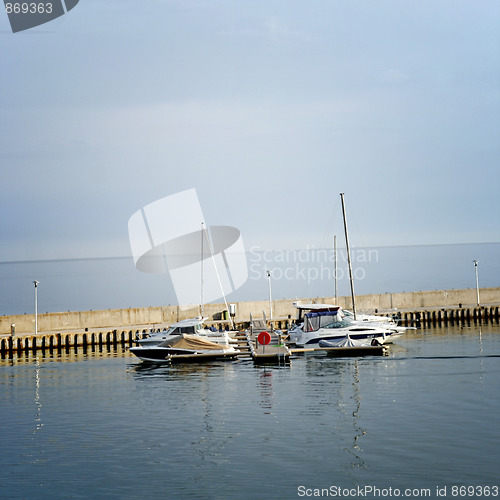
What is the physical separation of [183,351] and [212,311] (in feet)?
76.3

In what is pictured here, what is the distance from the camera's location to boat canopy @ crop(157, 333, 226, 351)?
56031 millimetres

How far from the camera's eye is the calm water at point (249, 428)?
2497cm

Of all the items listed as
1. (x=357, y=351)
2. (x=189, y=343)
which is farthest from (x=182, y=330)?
(x=357, y=351)

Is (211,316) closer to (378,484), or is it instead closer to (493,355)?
(493,355)

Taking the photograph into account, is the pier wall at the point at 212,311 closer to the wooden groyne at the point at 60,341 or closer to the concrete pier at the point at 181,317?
the concrete pier at the point at 181,317

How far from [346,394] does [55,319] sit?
39.5 meters

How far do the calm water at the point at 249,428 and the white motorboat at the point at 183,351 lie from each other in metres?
1.70

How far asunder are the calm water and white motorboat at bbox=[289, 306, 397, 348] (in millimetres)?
3354

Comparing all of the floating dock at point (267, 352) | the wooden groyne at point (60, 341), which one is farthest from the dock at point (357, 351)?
the wooden groyne at point (60, 341)

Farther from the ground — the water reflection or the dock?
the dock

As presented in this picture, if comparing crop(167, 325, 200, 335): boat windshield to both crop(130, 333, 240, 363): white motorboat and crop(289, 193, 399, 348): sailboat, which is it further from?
crop(289, 193, 399, 348): sailboat

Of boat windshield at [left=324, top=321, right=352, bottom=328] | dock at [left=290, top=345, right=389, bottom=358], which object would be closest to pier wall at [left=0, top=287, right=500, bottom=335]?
boat windshield at [left=324, top=321, right=352, bottom=328]

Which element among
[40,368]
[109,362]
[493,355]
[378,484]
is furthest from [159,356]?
[378,484]

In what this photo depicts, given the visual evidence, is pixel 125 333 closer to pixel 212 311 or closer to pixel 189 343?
pixel 212 311
